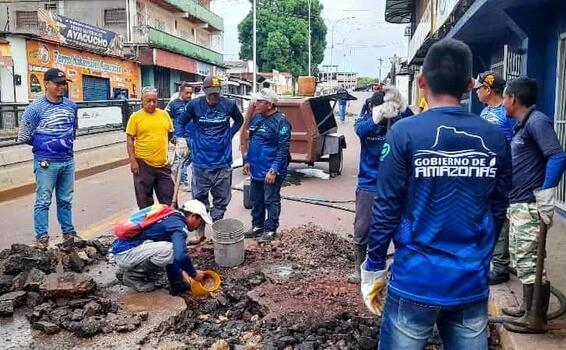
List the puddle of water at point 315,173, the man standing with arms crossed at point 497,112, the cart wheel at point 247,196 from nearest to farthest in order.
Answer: the man standing with arms crossed at point 497,112 → the cart wheel at point 247,196 → the puddle of water at point 315,173

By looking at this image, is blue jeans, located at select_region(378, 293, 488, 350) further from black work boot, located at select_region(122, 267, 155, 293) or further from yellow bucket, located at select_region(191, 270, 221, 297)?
black work boot, located at select_region(122, 267, 155, 293)

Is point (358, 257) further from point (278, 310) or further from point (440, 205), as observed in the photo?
point (440, 205)

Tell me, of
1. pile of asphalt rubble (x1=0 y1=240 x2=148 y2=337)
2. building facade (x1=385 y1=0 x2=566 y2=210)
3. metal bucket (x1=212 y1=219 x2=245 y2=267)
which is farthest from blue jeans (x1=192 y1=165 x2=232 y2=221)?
building facade (x1=385 y1=0 x2=566 y2=210)

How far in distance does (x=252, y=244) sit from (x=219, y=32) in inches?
1936

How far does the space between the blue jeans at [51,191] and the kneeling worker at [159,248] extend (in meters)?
1.68

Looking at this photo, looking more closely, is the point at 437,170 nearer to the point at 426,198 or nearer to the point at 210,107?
the point at 426,198

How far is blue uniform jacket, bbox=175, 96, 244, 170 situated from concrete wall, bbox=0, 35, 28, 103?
15327 mm

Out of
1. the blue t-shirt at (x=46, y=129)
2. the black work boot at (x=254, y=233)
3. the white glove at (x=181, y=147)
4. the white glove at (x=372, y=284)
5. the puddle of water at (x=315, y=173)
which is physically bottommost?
the puddle of water at (x=315, y=173)

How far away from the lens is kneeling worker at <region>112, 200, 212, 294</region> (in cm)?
470

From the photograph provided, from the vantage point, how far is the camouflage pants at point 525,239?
3932mm

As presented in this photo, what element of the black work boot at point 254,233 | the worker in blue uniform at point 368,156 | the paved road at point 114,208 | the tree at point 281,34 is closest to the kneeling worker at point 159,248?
the worker in blue uniform at point 368,156

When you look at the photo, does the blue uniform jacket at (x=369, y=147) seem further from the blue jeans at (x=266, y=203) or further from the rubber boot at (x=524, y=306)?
the blue jeans at (x=266, y=203)

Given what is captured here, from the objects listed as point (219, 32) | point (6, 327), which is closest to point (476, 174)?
point (6, 327)

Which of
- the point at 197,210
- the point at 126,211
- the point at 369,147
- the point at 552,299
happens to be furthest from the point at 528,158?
the point at 126,211
